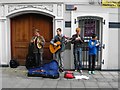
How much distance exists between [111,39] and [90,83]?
2.85 meters

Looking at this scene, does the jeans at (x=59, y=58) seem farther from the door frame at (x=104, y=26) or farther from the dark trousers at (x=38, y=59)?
the door frame at (x=104, y=26)

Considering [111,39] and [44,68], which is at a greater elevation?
[111,39]

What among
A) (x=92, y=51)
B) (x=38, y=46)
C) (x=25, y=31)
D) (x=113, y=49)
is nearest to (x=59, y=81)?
(x=92, y=51)

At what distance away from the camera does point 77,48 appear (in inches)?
402

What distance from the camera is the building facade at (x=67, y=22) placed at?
1060cm

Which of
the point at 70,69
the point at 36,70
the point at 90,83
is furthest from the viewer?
the point at 70,69

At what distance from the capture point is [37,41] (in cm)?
1038

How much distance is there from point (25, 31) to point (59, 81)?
3.44 metres

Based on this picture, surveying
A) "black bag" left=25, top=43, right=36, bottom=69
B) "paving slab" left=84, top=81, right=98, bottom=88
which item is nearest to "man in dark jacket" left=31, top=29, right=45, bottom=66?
"black bag" left=25, top=43, right=36, bottom=69

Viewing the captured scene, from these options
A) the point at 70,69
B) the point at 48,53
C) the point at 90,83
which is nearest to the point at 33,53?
the point at 48,53

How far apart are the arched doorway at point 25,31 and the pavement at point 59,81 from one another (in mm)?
1340

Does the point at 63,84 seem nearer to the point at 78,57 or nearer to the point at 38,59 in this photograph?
the point at 78,57

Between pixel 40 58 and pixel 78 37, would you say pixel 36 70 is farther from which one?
pixel 78 37

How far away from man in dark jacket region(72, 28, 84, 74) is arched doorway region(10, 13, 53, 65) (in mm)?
1470
